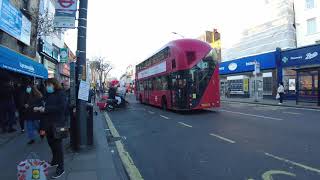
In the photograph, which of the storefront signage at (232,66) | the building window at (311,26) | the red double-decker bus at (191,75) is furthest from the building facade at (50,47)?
the building window at (311,26)

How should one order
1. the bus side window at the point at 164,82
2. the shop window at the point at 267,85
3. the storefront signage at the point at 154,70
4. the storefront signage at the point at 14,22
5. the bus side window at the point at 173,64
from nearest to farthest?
the storefront signage at the point at 14,22, the bus side window at the point at 173,64, the bus side window at the point at 164,82, the storefront signage at the point at 154,70, the shop window at the point at 267,85

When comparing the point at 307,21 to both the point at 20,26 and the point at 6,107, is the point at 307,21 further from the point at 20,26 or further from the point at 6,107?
the point at 6,107

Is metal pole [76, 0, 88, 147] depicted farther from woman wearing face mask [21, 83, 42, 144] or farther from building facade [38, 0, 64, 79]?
building facade [38, 0, 64, 79]

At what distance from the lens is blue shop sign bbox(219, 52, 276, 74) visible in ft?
115

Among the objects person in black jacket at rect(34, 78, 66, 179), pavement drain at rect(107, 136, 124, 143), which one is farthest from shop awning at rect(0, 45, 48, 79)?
person in black jacket at rect(34, 78, 66, 179)

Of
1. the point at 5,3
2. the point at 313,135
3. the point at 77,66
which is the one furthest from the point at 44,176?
the point at 5,3

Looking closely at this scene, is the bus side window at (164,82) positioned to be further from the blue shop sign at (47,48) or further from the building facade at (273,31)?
the building facade at (273,31)

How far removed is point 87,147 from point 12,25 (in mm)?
10400

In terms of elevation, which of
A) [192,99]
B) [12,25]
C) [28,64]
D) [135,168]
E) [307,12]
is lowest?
[135,168]

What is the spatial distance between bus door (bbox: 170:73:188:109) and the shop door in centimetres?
1061

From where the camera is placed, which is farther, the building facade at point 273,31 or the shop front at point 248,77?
the building facade at point 273,31

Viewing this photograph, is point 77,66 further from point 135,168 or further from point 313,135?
point 313,135

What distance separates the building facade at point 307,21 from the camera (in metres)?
35.6

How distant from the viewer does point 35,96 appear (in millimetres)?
9211
